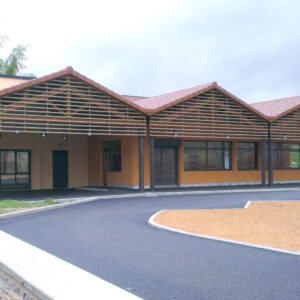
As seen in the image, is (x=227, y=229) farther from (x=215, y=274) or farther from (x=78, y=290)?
(x=78, y=290)

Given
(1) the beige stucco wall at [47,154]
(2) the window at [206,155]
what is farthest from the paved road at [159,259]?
(2) the window at [206,155]

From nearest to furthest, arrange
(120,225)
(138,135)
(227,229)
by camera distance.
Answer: (227,229), (120,225), (138,135)

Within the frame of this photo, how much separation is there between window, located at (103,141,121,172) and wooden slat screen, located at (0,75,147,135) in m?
3.42

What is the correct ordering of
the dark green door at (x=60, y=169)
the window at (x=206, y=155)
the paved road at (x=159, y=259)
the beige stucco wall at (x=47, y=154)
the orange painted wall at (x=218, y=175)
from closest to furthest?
the paved road at (x=159, y=259) → the beige stucco wall at (x=47, y=154) → the orange painted wall at (x=218, y=175) → the window at (x=206, y=155) → the dark green door at (x=60, y=169)

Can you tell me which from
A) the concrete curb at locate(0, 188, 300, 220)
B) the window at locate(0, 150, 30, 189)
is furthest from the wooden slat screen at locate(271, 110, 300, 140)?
the window at locate(0, 150, 30, 189)

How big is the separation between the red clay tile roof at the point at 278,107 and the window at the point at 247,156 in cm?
228

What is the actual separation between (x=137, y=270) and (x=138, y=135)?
47.3 ft

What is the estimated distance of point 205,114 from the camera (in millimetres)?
23641

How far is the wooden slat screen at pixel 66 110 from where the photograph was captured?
60.3 feet

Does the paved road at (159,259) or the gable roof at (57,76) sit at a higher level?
the gable roof at (57,76)

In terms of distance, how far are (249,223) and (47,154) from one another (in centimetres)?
1555

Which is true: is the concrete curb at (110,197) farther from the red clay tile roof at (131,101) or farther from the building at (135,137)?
the red clay tile roof at (131,101)

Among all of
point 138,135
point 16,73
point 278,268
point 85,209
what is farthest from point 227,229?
point 16,73

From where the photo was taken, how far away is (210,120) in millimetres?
23953
